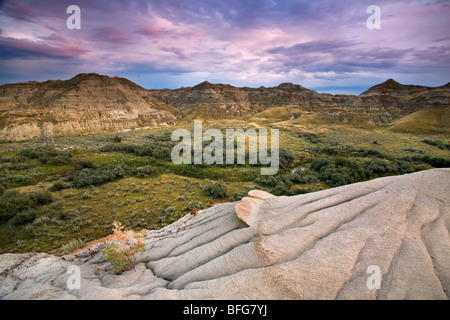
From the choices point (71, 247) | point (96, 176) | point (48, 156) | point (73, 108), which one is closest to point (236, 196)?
point (71, 247)

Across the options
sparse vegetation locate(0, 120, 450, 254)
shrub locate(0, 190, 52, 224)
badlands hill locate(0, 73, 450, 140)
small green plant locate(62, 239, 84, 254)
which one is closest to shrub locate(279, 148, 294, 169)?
sparse vegetation locate(0, 120, 450, 254)

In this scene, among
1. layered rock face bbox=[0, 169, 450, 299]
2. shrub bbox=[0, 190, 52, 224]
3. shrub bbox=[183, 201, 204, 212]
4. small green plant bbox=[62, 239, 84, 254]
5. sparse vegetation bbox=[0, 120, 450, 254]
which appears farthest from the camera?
shrub bbox=[183, 201, 204, 212]

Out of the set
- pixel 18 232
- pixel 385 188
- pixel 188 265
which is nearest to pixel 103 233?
pixel 18 232

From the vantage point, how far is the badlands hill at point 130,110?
74.2 metres

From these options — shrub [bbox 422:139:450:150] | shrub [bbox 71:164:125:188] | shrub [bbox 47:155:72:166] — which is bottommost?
shrub [bbox 71:164:125:188]

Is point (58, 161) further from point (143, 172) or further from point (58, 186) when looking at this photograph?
point (143, 172)

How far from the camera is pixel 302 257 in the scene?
743 centimetres

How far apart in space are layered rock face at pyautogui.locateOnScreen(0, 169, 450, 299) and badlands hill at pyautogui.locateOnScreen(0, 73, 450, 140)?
63.0m

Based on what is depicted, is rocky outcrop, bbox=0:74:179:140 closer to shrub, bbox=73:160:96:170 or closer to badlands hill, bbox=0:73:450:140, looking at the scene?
badlands hill, bbox=0:73:450:140

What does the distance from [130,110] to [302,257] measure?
354ft

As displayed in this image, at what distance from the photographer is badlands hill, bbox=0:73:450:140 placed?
7425 cm

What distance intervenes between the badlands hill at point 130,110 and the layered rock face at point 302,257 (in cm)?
6302

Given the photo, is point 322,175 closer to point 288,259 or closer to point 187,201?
point 187,201

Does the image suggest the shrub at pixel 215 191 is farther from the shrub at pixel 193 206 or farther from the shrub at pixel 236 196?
the shrub at pixel 193 206
